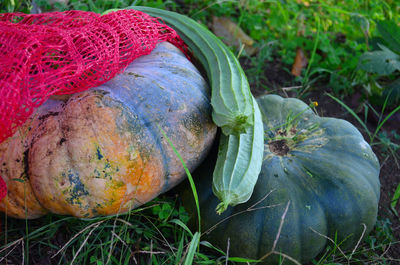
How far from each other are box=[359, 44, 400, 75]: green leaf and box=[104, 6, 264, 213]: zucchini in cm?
143

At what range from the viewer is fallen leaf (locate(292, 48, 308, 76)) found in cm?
373

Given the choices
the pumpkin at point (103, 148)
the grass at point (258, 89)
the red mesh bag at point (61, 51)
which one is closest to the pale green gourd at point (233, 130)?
the pumpkin at point (103, 148)

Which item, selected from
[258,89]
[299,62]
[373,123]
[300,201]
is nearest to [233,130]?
[300,201]

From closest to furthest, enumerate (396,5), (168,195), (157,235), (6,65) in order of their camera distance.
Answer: (6,65) → (157,235) → (168,195) → (396,5)

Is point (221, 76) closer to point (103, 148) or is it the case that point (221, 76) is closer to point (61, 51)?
point (103, 148)

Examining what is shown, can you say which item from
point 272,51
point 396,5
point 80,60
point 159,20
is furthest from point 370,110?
point 80,60

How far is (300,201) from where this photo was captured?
209 centimetres

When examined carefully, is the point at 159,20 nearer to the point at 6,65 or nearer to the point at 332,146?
the point at 6,65

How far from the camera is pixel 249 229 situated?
2.06 m

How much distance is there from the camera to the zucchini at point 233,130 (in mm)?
1851

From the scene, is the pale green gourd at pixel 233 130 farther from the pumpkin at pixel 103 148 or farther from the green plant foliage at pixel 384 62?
the green plant foliage at pixel 384 62

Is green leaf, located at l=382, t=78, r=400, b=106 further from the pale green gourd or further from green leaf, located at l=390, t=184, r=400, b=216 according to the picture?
the pale green gourd

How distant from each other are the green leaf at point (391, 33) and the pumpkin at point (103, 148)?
212cm

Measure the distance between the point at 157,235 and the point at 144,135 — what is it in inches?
25.5
